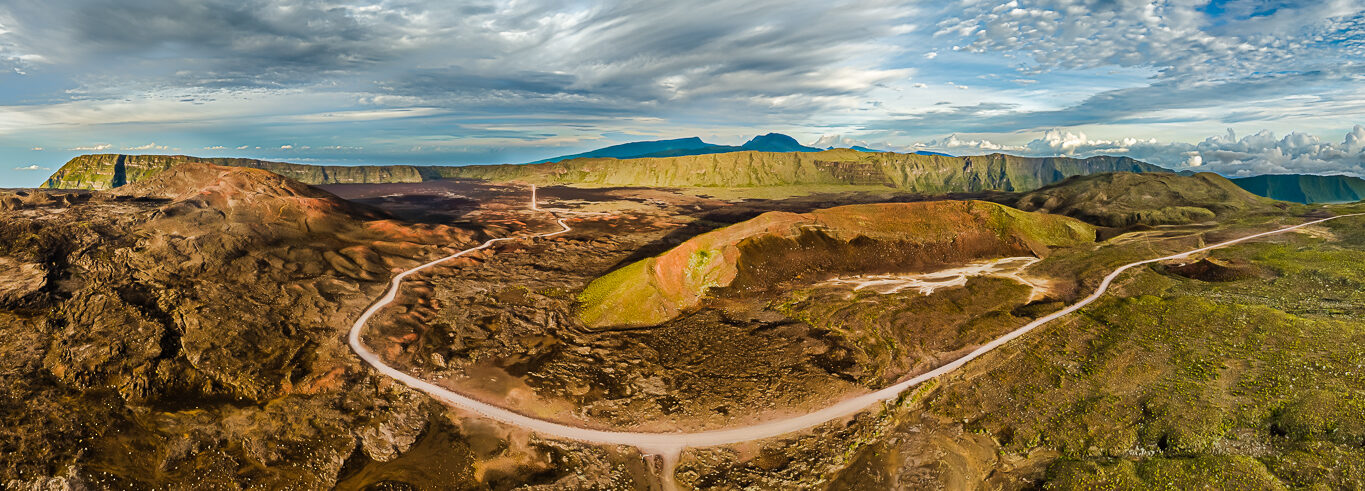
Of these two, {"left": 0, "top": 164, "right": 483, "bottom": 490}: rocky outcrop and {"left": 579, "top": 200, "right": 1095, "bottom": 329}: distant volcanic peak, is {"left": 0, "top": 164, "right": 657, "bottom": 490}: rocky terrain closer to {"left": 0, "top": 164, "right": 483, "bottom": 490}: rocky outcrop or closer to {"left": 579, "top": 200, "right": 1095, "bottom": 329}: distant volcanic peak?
{"left": 0, "top": 164, "right": 483, "bottom": 490}: rocky outcrop

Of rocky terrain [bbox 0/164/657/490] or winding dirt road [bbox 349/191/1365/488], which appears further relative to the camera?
winding dirt road [bbox 349/191/1365/488]

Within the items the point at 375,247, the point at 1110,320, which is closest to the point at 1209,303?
the point at 1110,320

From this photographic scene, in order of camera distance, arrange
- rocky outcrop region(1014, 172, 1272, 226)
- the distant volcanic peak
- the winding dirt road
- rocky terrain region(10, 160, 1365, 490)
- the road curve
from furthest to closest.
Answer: rocky outcrop region(1014, 172, 1272, 226) < the distant volcanic peak < the road curve < the winding dirt road < rocky terrain region(10, 160, 1365, 490)

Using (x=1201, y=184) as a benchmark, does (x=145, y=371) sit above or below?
below

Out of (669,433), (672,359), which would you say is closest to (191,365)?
(672,359)

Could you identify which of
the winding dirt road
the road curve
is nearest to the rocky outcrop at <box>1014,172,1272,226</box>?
the road curve

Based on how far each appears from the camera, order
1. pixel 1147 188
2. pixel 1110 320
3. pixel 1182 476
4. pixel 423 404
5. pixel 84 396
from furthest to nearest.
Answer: pixel 1147 188 < pixel 1110 320 < pixel 423 404 < pixel 84 396 < pixel 1182 476

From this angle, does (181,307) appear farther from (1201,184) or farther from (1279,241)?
(1201,184)

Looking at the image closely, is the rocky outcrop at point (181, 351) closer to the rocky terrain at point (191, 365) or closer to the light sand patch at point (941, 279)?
the rocky terrain at point (191, 365)

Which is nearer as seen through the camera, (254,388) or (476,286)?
(254,388)
